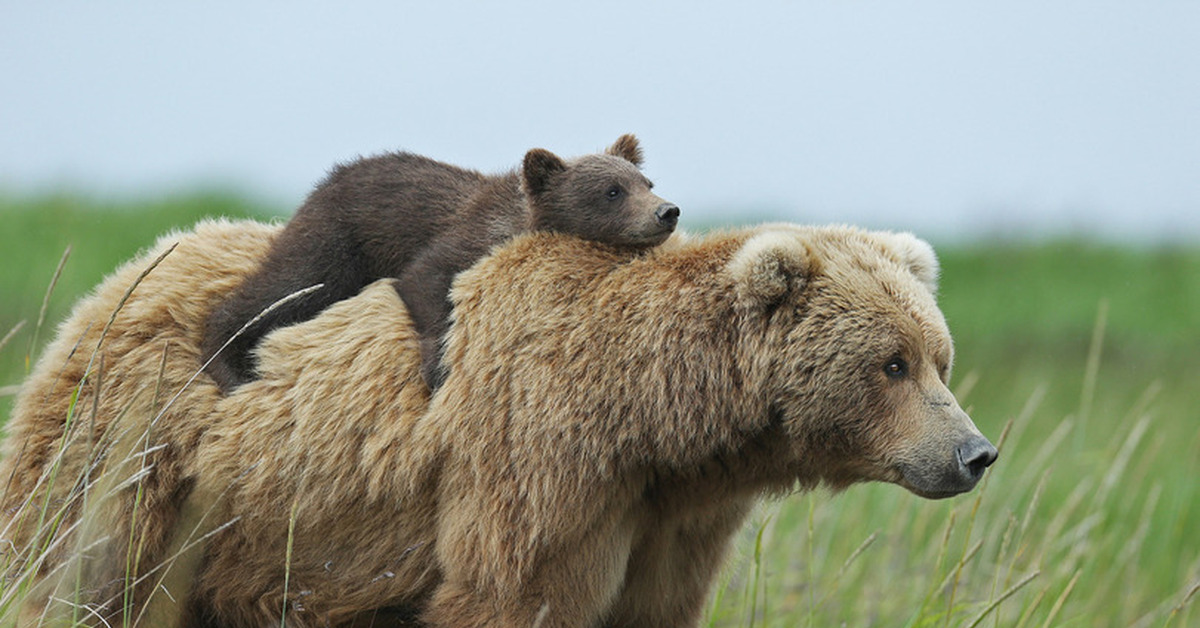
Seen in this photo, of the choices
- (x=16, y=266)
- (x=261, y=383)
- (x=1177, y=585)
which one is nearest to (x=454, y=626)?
(x=261, y=383)

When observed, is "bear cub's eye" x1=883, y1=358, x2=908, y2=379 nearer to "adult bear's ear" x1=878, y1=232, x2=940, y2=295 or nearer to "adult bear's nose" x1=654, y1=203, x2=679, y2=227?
"adult bear's ear" x1=878, y1=232, x2=940, y2=295

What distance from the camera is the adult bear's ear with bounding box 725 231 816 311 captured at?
170 inches

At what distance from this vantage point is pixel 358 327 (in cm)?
466

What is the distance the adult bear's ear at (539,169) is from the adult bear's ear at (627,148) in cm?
43

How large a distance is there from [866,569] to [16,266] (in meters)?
8.38

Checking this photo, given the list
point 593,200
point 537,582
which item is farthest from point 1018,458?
point 537,582

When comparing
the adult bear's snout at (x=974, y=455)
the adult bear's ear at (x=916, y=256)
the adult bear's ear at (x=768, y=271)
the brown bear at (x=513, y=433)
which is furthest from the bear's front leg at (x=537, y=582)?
the adult bear's ear at (x=916, y=256)

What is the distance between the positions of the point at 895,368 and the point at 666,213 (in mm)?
914

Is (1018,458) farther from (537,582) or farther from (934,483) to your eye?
(537,582)

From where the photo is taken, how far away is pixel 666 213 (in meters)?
4.49

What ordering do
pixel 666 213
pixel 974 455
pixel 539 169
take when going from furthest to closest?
pixel 539 169
pixel 666 213
pixel 974 455

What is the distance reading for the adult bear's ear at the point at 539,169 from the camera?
464 centimetres

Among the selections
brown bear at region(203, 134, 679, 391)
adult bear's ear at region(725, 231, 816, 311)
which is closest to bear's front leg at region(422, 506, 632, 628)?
brown bear at region(203, 134, 679, 391)

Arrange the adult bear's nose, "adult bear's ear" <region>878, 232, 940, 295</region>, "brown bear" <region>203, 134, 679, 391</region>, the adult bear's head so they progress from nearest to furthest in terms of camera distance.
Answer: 1. the adult bear's head
2. the adult bear's nose
3. "brown bear" <region>203, 134, 679, 391</region>
4. "adult bear's ear" <region>878, 232, 940, 295</region>
